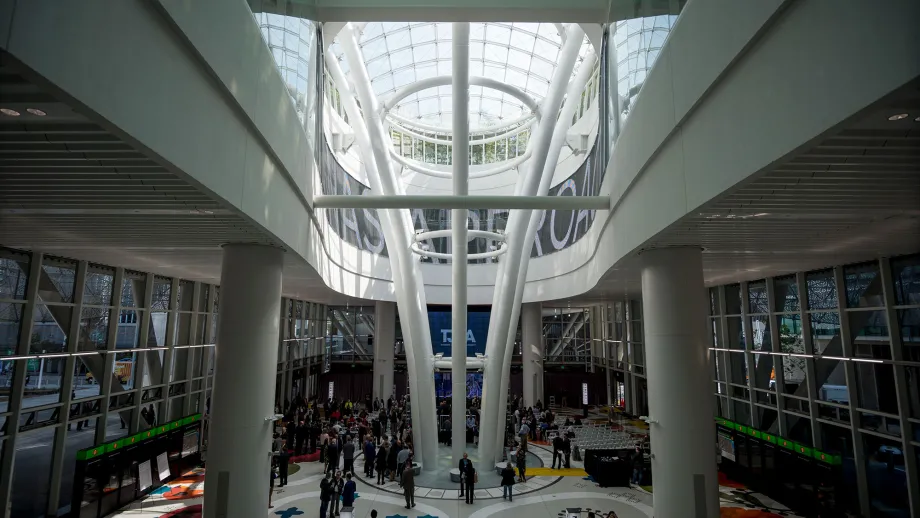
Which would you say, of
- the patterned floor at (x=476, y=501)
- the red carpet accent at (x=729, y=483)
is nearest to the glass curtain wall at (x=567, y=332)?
the red carpet accent at (x=729, y=483)

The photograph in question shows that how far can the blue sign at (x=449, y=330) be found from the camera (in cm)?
3197

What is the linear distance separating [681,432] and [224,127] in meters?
8.41

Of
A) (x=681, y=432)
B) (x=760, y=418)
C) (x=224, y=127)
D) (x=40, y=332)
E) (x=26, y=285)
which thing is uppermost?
(x=224, y=127)

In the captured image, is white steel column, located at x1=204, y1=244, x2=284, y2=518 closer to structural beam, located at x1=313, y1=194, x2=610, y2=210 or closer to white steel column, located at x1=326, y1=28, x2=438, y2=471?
structural beam, located at x1=313, y1=194, x2=610, y2=210

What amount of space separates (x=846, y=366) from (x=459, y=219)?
1095 centimetres

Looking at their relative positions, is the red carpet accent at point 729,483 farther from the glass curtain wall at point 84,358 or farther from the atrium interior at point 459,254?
the glass curtain wall at point 84,358

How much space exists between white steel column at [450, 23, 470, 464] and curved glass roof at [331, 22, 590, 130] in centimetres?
1458

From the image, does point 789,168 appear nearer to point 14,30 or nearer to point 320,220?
point 14,30

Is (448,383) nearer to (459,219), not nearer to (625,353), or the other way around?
(625,353)

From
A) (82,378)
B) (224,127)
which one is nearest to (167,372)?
(82,378)

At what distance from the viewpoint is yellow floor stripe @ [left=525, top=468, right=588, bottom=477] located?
16969 mm

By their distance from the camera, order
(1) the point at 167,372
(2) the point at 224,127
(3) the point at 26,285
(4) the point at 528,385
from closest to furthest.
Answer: (2) the point at 224,127 → (3) the point at 26,285 → (1) the point at 167,372 → (4) the point at 528,385

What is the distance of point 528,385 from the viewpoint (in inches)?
1208

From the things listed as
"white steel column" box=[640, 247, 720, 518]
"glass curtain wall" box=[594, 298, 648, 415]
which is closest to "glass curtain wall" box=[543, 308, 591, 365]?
"glass curtain wall" box=[594, 298, 648, 415]
